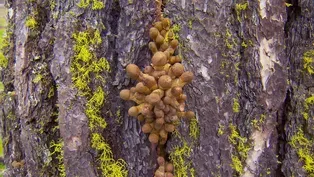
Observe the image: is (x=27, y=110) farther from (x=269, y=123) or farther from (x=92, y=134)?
(x=269, y=123)

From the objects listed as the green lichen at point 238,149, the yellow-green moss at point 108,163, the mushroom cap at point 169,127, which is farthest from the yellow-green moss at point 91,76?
the green lichen at point 238,149

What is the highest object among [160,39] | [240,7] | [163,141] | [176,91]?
[240,7]

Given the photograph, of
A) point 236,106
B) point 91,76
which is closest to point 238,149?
point 236,106

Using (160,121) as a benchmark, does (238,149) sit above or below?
below

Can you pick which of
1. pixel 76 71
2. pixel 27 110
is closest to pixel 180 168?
pixel 76 71

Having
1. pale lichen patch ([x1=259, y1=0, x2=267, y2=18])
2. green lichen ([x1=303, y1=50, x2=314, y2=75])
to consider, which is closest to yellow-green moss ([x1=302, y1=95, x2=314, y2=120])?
green lichen ([x1=303, y1=50, x2=314, y2=75])

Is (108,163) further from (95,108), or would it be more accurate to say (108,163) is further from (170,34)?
(170,34)

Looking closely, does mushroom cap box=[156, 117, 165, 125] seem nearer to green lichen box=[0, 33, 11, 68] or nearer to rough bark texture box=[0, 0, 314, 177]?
rough bark texture box=[0, 0, 314, 177]
